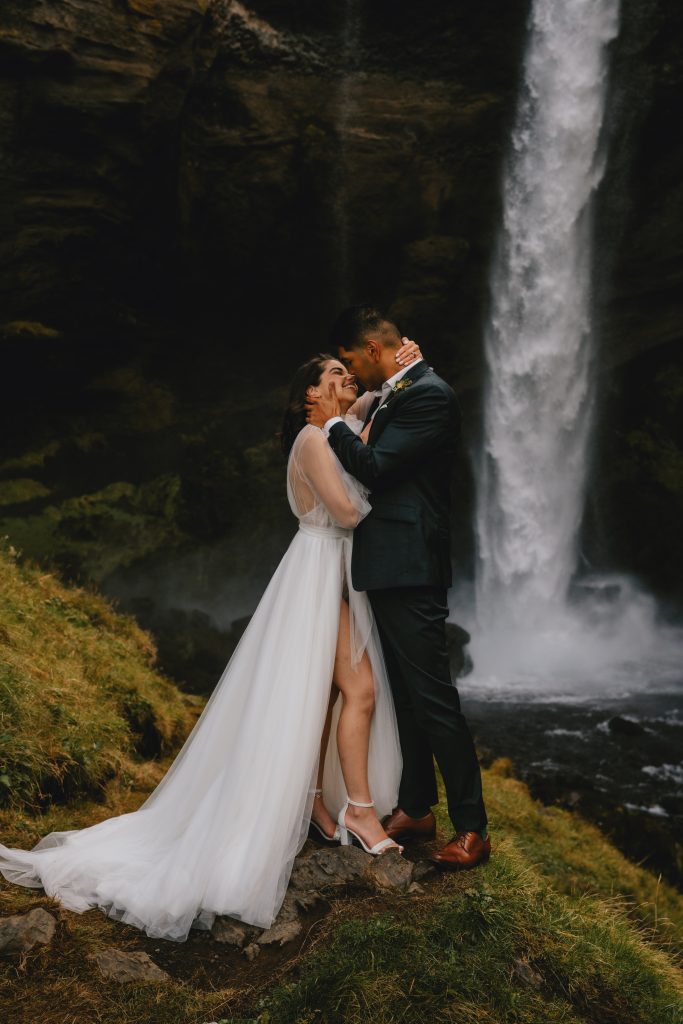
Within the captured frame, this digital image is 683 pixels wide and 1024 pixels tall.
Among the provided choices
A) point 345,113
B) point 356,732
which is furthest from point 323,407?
point 345,113

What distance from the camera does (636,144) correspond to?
17656mm

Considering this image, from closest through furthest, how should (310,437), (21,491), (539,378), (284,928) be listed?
(284,928)
(310,437)
(21,491)
(539,378)

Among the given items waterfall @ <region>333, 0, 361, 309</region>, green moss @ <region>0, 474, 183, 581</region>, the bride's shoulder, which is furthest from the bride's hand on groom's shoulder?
waterfall @ <region>333, 0, 361, 309</region>

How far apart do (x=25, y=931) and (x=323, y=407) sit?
260 centimetres

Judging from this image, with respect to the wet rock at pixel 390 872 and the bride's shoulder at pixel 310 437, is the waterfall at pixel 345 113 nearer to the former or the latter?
the bride's shoulder at pixel 310 437

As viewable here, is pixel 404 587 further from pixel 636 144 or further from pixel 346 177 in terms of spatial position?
pixel 636 144

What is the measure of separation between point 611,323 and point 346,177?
7197 millimetres

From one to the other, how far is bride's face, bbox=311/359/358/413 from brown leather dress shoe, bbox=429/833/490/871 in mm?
2185

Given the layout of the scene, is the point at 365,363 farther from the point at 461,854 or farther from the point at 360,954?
the point at 360,954

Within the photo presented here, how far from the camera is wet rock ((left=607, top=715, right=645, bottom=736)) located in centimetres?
1260

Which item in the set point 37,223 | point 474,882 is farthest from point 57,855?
point 37,223

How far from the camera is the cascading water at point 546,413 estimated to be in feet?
58.0

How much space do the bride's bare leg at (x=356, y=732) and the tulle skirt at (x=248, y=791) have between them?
3.2 inches

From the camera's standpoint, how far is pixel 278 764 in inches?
146
